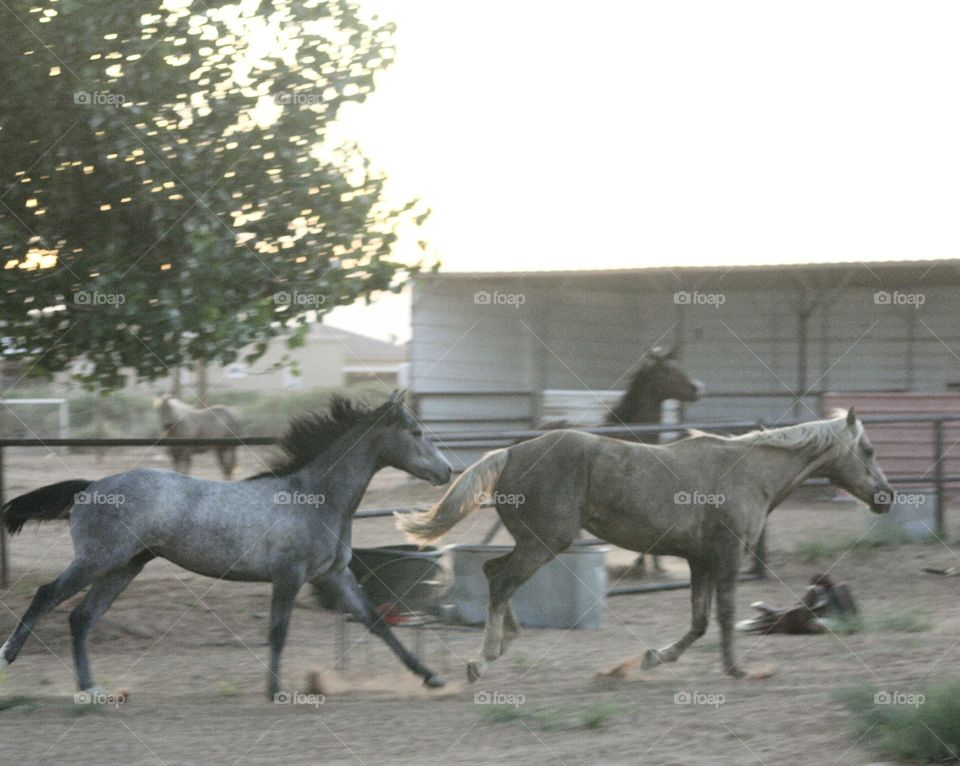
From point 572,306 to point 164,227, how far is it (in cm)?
1401

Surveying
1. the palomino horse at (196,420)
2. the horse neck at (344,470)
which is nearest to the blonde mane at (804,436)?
the horse neck at (344,470)

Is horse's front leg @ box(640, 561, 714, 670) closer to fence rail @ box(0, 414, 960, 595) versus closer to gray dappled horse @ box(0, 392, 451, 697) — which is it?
gray dappled horse @ box(0, 392, 451, 697)

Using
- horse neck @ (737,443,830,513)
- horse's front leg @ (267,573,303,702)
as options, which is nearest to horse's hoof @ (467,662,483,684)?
horse's front leg @ (267,573,303,702)

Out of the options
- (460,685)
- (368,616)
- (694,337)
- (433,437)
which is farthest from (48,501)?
(694,337)

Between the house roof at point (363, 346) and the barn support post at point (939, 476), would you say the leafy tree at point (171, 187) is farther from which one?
the house roof at point (363, 346)

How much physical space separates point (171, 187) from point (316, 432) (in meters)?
1.85

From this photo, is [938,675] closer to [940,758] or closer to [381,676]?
[940,758]

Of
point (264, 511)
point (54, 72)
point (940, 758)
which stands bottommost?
point (940, 758)

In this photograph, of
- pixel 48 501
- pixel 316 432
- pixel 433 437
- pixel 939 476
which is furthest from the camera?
pixel 939 476

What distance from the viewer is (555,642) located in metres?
7.86

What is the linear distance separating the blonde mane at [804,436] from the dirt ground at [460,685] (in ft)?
4.00

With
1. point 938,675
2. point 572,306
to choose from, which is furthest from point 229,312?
point 572,306

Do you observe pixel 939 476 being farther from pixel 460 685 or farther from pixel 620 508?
pixel 460 685

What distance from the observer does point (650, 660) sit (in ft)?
22.1
